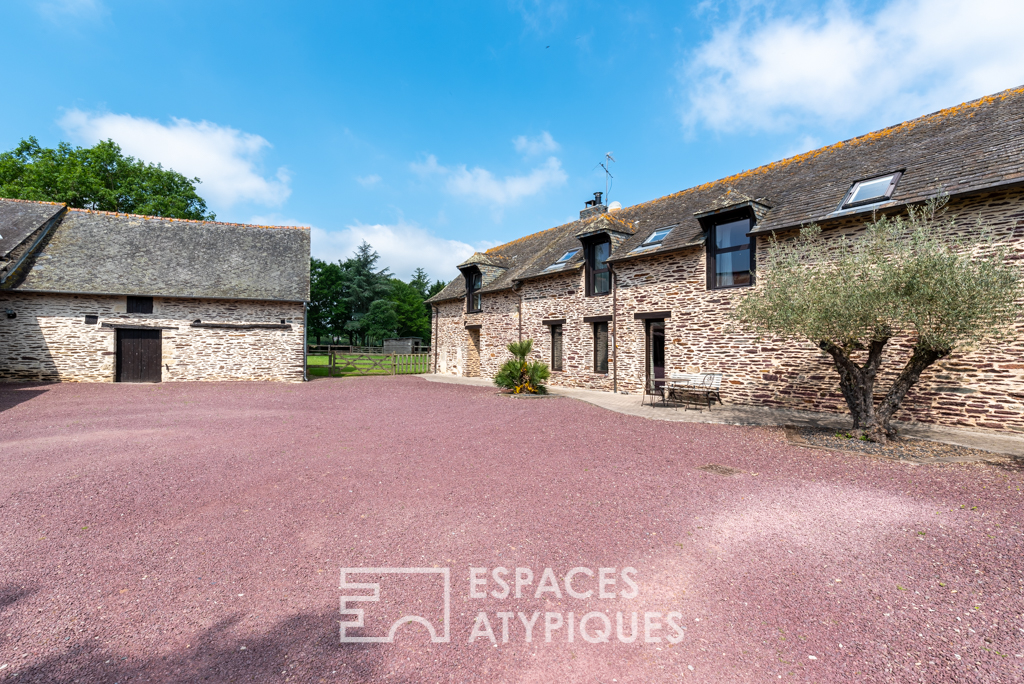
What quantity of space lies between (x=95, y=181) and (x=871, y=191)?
38347 mm

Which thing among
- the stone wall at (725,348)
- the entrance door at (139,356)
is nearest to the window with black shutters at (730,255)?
the stone wall at (725,348)

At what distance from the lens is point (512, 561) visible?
11.3ft

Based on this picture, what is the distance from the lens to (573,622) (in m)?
2.76

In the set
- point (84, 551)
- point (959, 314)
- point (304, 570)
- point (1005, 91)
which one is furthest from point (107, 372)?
point (1005, 91)

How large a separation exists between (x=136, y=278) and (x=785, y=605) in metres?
22.3

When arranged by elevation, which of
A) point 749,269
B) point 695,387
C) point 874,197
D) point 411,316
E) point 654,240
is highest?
point 411,316

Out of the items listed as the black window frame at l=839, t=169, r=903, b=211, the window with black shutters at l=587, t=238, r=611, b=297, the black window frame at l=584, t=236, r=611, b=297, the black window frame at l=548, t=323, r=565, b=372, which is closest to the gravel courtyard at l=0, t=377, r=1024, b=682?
the black window frame at l=839, t=169, r=903, b=211

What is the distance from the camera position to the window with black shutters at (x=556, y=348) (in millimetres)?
17234

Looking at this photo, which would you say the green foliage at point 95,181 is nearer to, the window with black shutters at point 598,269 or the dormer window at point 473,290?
the dormer window at point 473,290

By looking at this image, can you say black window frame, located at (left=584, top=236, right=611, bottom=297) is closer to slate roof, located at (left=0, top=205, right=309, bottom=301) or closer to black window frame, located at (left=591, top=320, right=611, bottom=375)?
black window frame, located at (left=591, top=320, right=611, bottom=375)

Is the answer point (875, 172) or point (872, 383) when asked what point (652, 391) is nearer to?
point (872, 383)

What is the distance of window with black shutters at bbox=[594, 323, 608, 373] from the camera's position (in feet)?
50.3

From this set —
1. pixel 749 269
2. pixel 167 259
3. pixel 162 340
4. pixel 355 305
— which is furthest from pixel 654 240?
pixel 355 305

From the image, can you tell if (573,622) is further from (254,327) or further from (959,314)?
(254,327)
